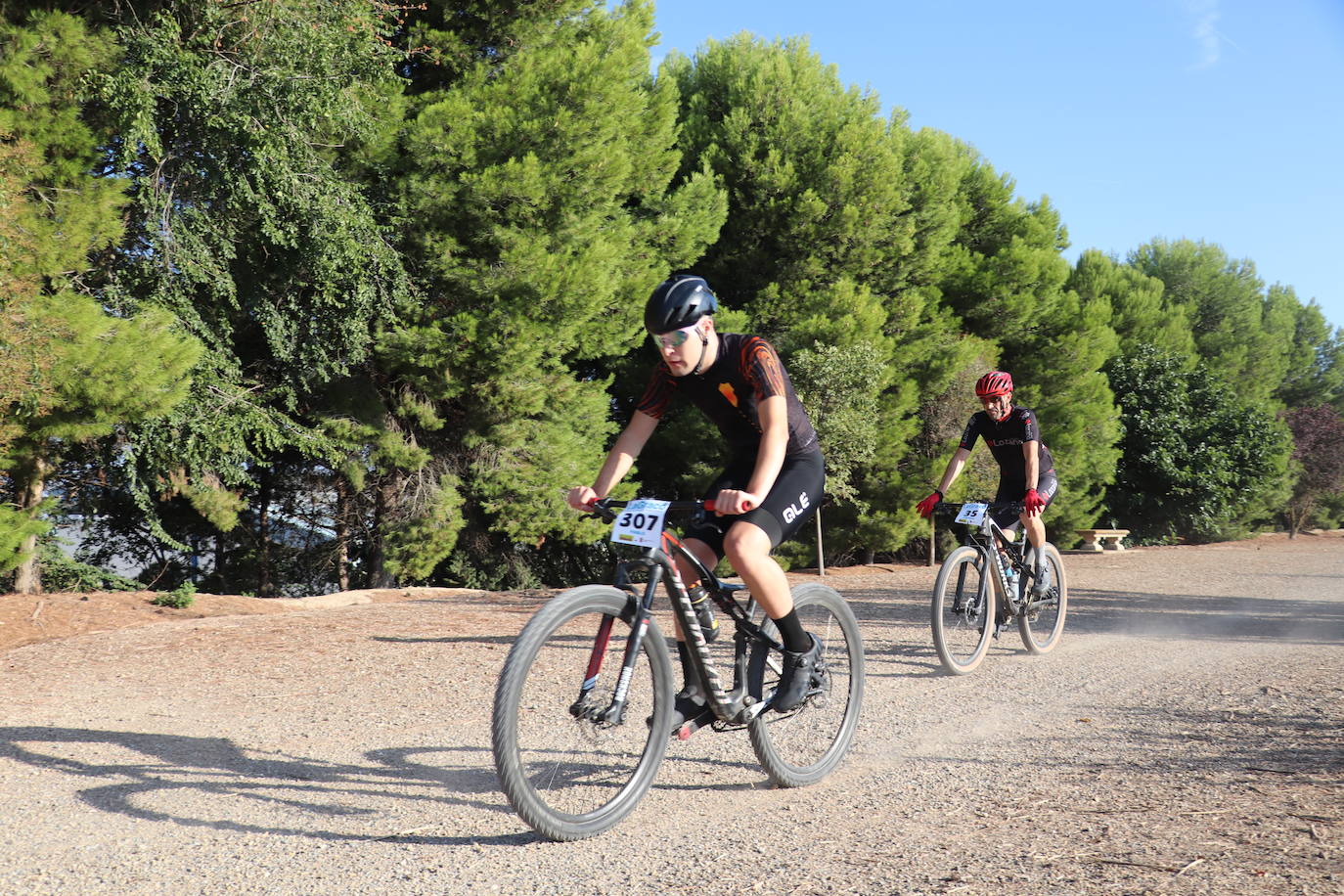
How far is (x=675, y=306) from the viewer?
3785 mm

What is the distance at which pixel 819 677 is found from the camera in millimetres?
4422

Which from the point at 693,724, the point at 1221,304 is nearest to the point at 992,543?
the point at 693,724

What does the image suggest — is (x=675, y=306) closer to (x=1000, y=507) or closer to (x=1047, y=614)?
(x=1000, y=507)

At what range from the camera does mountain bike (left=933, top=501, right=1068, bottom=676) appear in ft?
23.3

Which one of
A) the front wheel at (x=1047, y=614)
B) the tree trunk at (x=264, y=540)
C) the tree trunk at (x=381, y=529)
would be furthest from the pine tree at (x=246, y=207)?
the front wheel at (x=1047, y=614)

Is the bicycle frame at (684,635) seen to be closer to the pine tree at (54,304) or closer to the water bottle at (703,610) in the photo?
the water bottle at (703,610)

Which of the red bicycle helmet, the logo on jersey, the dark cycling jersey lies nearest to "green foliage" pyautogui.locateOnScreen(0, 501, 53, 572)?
the logo on jersey

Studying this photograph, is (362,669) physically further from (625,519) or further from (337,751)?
(625,519)

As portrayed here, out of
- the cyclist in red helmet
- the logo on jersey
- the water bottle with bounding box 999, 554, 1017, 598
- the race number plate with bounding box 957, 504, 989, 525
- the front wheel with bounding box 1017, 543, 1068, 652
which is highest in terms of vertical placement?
the cyclist in red helmet

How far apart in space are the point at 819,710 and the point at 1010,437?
3.96m

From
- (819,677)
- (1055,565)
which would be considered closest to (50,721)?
(819,677)

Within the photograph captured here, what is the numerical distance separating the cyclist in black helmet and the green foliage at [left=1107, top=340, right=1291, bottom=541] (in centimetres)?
2953

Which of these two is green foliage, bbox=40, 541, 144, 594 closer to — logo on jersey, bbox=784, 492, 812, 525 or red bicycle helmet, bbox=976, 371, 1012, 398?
red bicycle helmet, bbox=976, 371, 1012, 398

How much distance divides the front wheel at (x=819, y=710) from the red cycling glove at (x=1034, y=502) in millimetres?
3289
